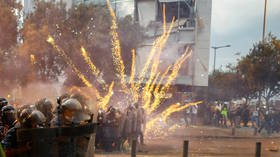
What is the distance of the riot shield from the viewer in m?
4.43

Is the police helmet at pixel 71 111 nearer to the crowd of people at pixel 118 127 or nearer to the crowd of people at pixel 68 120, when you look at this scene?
the crowd of people at pixel 68 120

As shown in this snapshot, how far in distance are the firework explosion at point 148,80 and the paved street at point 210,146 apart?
2080 millimetres

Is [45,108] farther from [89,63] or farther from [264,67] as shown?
[264,67]

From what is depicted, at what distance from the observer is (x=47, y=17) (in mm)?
20422

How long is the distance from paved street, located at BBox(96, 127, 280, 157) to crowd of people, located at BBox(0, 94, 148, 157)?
809 mm

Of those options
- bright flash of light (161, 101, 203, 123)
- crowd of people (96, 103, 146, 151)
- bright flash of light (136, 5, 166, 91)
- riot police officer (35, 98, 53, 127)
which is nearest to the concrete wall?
bright flash of light (136, 5, 166, 91)

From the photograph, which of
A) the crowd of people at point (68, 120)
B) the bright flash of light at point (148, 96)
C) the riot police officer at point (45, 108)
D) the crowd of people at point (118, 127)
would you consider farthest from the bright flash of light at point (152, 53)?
the riot police officer at point (45, 108)

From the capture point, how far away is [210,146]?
15.4 metres

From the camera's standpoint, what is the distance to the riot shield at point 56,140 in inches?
174

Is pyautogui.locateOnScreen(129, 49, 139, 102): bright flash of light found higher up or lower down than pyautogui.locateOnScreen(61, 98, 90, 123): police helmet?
higher up

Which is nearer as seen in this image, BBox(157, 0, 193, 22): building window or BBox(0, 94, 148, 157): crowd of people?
BBox(0, 94, 148, 157): crowd of people

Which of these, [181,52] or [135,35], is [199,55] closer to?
[181,52]

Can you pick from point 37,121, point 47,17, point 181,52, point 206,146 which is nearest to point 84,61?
point 47,17

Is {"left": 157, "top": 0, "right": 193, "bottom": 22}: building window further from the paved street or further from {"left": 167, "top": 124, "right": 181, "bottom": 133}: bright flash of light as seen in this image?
the paved street
